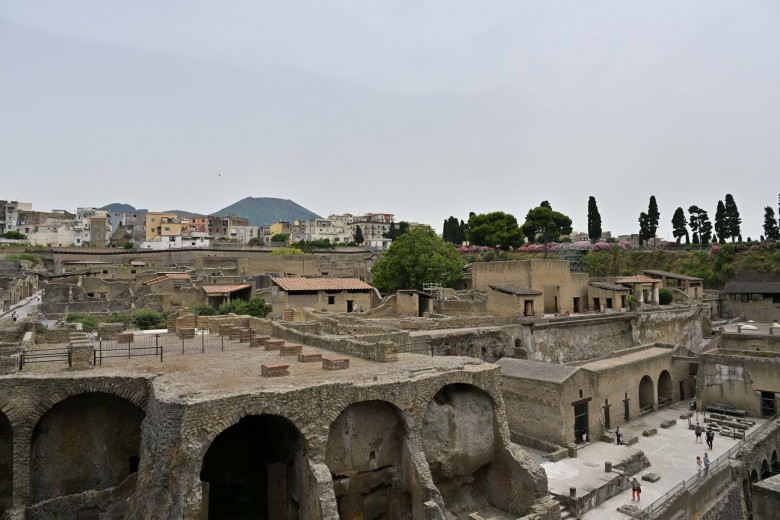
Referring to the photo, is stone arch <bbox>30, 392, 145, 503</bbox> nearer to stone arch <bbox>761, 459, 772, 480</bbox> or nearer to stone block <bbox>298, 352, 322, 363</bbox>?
stone block <bbox>298, 352, 322, 363</bbox>

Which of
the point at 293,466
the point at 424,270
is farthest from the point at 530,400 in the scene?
the point at 424,270

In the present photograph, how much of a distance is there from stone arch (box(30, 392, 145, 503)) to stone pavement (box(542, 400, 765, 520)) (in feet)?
49.7

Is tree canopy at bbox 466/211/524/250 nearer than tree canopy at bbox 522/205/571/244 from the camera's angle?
Yes

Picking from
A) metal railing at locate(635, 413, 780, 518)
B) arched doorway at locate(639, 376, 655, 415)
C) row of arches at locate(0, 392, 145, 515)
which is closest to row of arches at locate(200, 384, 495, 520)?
row of arches at locate(0, 392, 145, 515)

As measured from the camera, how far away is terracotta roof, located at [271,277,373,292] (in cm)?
3734

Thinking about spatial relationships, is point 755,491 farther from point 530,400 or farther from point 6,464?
point 6,464

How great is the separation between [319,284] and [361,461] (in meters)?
25.0

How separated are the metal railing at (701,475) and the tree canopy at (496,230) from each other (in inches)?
1900

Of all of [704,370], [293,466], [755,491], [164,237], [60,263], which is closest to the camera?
[293,466]

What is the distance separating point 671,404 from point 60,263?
72765 millimetres

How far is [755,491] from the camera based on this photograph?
19500mm

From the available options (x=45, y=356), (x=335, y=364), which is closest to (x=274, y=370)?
(x=335, y=364)

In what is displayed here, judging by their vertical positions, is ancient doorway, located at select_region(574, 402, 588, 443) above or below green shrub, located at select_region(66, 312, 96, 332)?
below

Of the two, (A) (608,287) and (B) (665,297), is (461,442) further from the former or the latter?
(B) (665,297)
